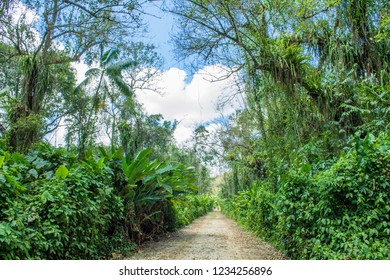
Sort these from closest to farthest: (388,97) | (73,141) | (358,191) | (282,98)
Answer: (358,191) → (388,97) → (282,98) → (73,141)

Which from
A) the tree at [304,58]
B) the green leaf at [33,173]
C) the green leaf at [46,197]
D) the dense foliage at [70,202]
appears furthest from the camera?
the tree at [304,58]

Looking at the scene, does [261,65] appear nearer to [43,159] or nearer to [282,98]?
[282,98]

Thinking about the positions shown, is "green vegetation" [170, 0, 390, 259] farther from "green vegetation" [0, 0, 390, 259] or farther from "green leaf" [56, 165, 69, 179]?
"green leaf" [56, 165, 69, 179]

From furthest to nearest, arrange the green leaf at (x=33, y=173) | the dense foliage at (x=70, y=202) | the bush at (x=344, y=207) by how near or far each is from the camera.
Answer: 1. the green leaf at (x=33, y=173)
2. the bush at (x=344, y=207)
3. the dense foliage at (x=70, y=202)

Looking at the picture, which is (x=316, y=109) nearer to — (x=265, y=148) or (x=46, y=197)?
(x=265, y=148)

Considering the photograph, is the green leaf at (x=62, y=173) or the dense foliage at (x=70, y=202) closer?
the dense foliage at (x=70, y=202)

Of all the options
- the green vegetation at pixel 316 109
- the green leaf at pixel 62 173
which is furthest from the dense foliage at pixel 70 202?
the green vegetation at pixel 316 109

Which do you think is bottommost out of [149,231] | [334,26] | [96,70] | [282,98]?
[149,231]

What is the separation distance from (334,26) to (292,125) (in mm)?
2321

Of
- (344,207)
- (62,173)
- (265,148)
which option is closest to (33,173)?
A: (62,173)

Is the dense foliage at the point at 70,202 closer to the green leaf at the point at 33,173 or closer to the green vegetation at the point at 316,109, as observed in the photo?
the green leaf at the point at 33,173

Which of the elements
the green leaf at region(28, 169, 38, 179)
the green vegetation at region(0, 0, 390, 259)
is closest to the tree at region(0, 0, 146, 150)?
the green vegetation at region(0, 0, 390, 259)

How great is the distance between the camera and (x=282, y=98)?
5.80 meters

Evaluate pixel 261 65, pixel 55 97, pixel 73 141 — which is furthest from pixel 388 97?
pixel 55 97
